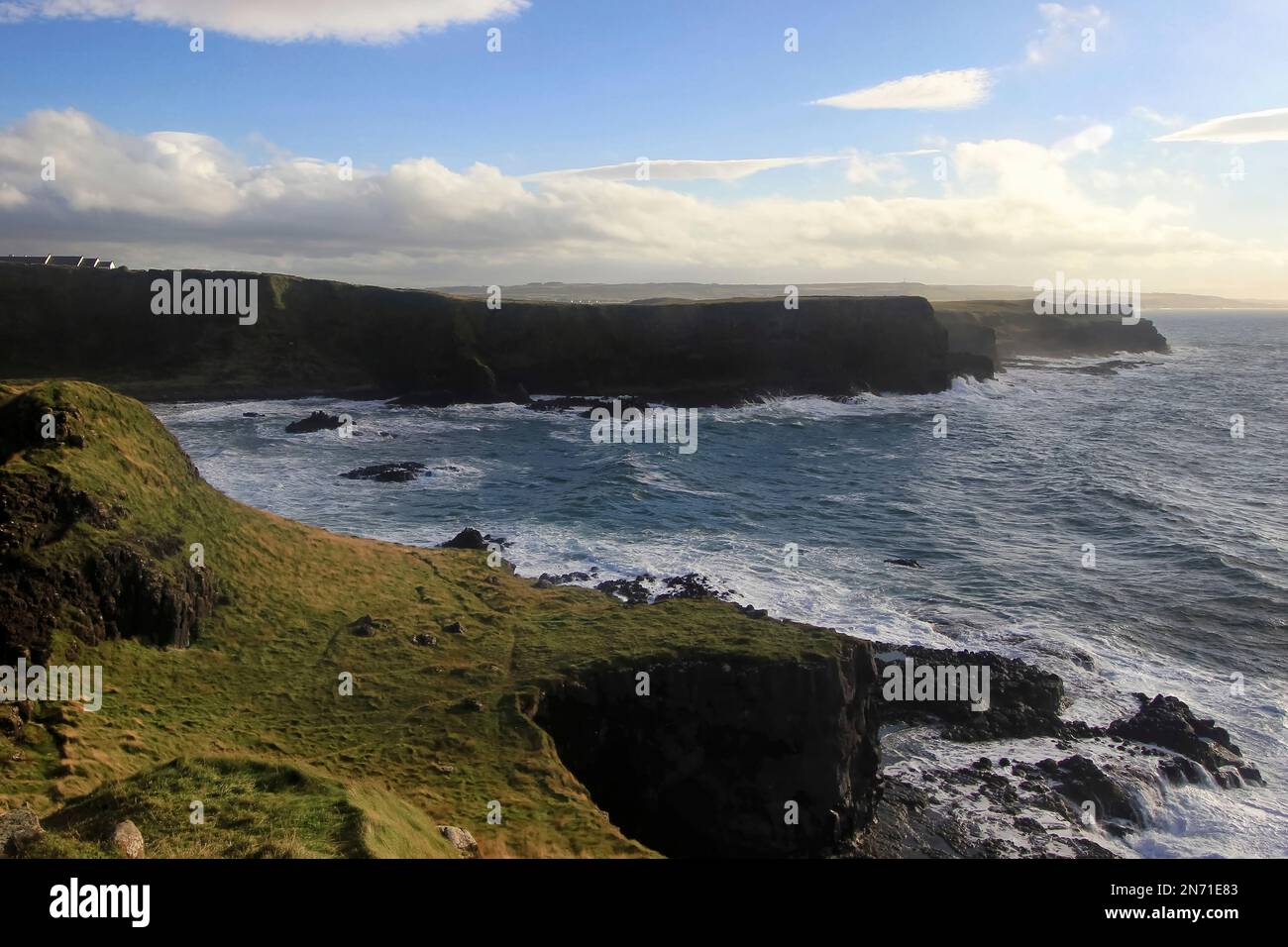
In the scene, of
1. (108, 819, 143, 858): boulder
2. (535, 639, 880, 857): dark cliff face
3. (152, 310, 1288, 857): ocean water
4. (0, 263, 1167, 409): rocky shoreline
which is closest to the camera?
(108, 819, 143, 858): boulder

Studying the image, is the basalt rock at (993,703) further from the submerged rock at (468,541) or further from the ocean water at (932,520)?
the submerged rock at (468,541)

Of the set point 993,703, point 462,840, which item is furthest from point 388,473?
point 462,840

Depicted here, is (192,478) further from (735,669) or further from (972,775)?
(972,775)

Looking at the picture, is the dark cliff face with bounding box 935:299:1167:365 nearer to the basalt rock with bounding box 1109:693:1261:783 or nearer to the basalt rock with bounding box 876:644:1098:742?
the basalt rock with bounding box 876:644:1098:742

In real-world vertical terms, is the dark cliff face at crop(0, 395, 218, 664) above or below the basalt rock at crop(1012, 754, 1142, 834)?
above

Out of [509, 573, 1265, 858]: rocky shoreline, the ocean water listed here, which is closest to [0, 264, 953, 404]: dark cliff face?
the ocean water

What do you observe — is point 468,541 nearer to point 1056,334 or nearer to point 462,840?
point 462,840
